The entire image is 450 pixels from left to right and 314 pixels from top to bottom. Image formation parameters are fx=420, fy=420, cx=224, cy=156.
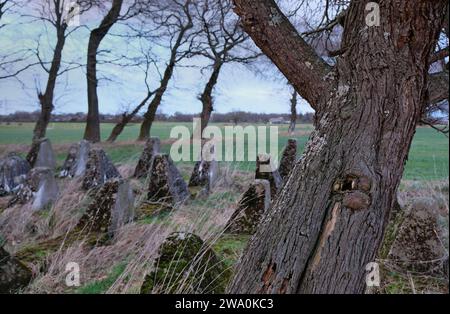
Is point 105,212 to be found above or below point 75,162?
below

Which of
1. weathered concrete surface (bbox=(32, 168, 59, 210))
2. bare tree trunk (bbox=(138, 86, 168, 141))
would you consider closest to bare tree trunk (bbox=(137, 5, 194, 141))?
bare tree trunk (bbox=(138, 86, 168, 141))

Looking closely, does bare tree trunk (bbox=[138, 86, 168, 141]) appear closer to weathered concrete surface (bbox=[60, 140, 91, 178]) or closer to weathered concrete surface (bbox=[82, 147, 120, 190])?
Answer: weathered concrete surface (bbox=[60, 140, 91, 178])

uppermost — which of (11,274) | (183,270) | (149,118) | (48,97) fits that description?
(48,97)

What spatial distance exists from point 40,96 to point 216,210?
26.6 feet

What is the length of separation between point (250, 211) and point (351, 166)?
2.49m

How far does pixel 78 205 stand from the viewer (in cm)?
523

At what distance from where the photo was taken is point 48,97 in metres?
11.4

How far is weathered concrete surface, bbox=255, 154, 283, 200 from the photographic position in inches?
243

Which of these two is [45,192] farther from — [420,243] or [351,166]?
[351,166]

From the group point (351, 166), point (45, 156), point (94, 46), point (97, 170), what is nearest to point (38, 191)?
point (97, 170)

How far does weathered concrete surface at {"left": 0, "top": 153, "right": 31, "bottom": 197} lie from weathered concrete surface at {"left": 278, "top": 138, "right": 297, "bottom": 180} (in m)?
4.18

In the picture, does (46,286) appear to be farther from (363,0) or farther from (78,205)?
(363,0)
